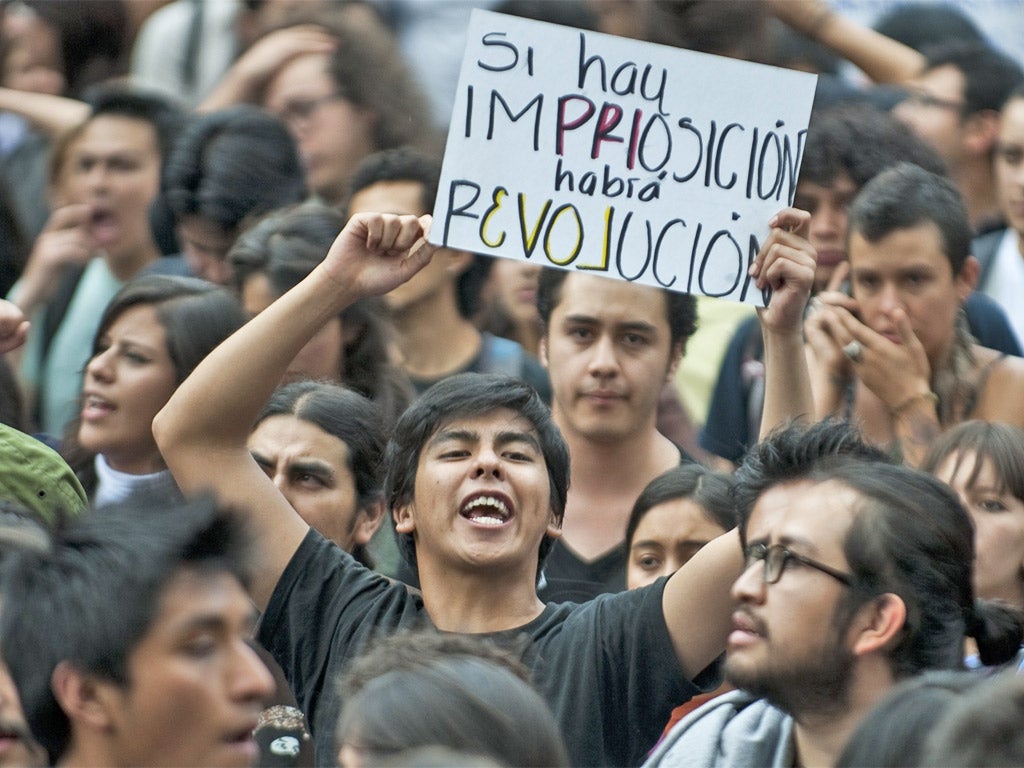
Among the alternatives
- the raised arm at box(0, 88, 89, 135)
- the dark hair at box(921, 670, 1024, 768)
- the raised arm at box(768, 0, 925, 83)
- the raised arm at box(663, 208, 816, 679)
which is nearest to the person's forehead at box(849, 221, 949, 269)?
the raised arm at box(663, 208, 816, 679)

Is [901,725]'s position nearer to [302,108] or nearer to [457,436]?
[457,436]

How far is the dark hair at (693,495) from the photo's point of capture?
5023 mm

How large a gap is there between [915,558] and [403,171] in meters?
2.99

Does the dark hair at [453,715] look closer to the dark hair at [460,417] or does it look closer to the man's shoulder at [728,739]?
→ the man's shoulder at [728,739]

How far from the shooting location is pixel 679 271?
4.52m

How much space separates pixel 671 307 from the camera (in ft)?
18.4

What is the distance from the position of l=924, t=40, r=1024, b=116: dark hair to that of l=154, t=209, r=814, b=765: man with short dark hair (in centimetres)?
278

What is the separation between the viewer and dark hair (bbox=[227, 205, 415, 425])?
19.0 ft

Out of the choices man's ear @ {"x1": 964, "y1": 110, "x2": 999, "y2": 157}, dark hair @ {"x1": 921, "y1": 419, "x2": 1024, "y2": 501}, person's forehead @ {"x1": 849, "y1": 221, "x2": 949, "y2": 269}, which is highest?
man's ear @ {"x1": 964, "y1": 110, "x2": 999, "y2": 157}

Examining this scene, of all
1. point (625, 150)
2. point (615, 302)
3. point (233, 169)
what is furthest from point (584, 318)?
point (233, 169)

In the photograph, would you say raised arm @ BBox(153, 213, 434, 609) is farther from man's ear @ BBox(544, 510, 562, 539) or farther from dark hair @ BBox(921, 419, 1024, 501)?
dark hair @ BBox(921, 419, 1024, 501)

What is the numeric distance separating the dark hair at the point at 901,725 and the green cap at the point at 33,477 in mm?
1938

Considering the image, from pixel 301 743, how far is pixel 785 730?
3.42 ft

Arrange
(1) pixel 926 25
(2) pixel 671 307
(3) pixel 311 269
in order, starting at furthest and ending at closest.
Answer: (1) pixel 926 25, (3) pixel 311 269, (2) pixel 671 307
